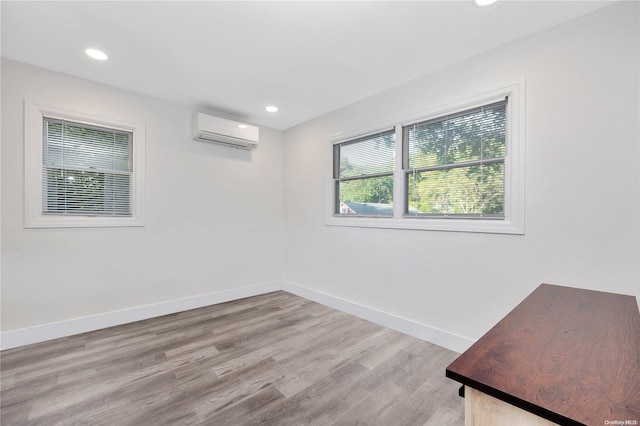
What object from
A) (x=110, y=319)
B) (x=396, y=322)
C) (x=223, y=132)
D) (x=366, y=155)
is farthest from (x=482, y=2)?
(x=110, y=319)

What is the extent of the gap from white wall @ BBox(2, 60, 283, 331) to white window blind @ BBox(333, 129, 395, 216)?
1.22 meters

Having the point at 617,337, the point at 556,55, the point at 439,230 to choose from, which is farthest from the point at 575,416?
the point at 556,55

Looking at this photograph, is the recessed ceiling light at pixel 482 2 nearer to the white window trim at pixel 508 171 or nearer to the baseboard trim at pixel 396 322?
the white window trim at pixel 508 171

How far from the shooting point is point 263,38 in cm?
224

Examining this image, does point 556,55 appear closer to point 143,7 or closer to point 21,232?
point 143,7

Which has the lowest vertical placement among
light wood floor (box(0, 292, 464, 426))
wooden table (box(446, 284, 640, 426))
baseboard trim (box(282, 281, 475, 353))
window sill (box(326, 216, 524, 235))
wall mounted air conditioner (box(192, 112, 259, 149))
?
light wood floor (box(0, 292, 464, 426))

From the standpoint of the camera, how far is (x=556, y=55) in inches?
80.8

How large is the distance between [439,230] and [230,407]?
2.25 metres

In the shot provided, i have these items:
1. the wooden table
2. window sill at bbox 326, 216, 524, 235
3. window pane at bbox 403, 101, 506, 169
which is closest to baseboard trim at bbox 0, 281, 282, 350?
window sill at bbox 326, 216, 524, 235

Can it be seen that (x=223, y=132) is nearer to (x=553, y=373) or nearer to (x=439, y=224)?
(x=439, y=224)

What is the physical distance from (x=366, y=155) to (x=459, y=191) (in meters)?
1.28

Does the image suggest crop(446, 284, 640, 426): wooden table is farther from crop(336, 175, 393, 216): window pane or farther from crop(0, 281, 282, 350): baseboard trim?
crop(0, 281, 282, 350): baseboard trim

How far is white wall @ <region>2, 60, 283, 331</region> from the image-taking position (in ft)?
8.50

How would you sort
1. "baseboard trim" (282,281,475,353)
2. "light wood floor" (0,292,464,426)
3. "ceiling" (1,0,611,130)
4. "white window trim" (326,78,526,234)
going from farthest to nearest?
"baseboard trim" (282,281,475,353)
"white window trim" (326,78,526,234)
"ceiling" (1,0,611,130)
"light wood floor" (0,292,464,426)
